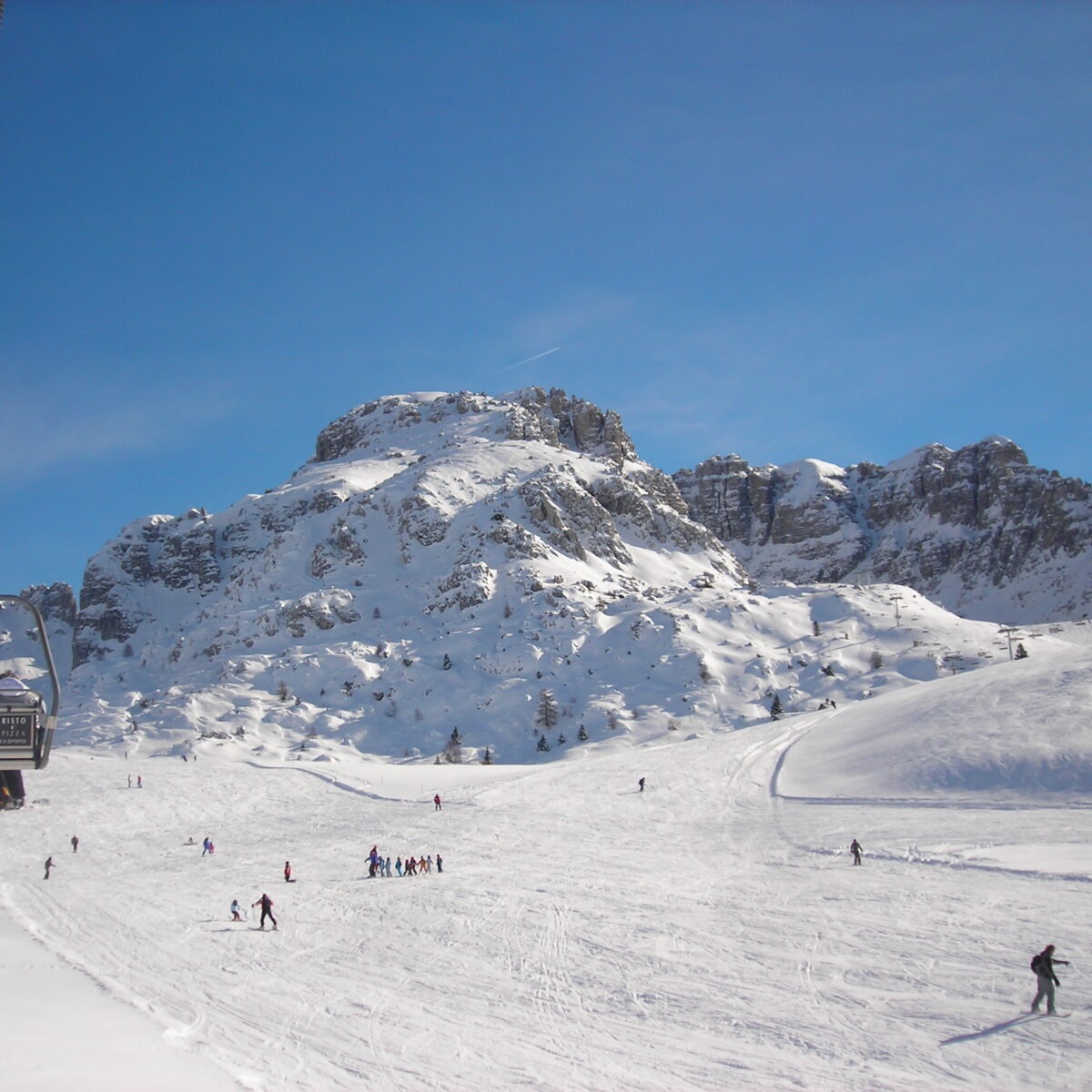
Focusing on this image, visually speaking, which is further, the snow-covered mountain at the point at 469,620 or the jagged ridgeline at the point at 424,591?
the jagged ridgeline at the point at 424,591

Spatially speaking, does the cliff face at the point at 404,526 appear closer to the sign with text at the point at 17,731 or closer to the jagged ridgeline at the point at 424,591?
the jagged ridgeline at the point at 424,591

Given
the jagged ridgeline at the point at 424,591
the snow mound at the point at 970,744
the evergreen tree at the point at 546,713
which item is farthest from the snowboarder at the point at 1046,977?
the evergreen tree at the point at 546,713

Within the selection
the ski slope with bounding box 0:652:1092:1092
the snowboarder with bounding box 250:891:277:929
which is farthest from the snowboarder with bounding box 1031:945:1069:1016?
the snowboarder with bounding box 250:891:277:929

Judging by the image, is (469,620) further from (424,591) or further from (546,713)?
(546,713)

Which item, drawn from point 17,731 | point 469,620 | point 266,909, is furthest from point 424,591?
point 17,731

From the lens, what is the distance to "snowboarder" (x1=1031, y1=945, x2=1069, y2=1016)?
15.8 meters

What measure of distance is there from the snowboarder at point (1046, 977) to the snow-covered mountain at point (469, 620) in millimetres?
61741

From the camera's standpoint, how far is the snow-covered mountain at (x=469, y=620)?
84.1m

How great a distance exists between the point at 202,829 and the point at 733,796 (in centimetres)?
2730

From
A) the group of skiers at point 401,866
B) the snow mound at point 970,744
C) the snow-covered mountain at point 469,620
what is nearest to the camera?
the group of skiers at point 401,866

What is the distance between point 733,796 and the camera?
4662cm

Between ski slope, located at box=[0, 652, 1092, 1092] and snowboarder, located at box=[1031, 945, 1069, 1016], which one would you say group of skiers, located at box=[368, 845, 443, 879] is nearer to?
ski slope, located at box=[0, 652, 1092, 1092]

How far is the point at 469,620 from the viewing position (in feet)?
346

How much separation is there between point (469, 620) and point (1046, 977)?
91261mm
